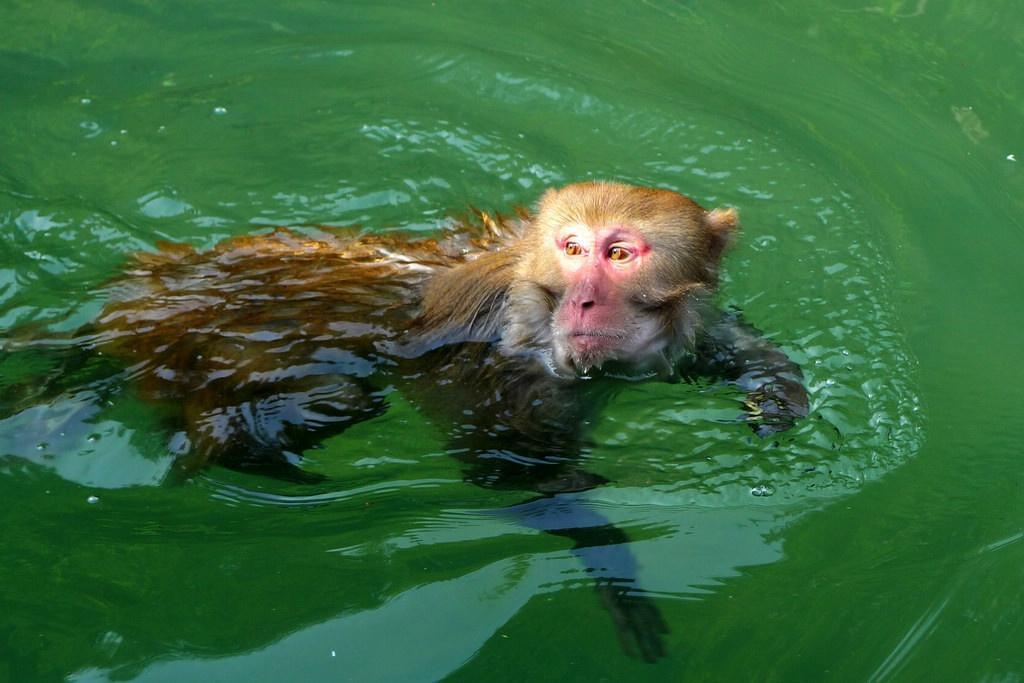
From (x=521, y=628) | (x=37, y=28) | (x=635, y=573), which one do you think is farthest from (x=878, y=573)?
(x=37, y=28)

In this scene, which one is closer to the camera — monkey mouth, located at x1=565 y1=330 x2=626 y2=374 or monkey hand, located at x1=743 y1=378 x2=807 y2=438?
monkey mouth, located at x1=565 y1=330 x2=626 y2=374

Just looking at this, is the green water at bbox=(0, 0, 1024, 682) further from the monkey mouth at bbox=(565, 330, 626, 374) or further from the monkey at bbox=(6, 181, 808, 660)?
the monkey mouth at bbox=(565, 330, 626, 374)

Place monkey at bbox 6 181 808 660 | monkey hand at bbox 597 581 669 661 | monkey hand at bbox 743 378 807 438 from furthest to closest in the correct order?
monkey hand at bbox 743 378 807 438 → monkey at bbox 6 181 808 660 → monkey hand at bbox 597 581 669 661

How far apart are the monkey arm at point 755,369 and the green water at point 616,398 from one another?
0.12 m

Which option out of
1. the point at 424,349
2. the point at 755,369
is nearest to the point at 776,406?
the point at 755,369

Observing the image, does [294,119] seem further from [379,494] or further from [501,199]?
[379,494]

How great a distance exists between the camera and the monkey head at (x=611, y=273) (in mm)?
4586

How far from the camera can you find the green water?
14.7ft

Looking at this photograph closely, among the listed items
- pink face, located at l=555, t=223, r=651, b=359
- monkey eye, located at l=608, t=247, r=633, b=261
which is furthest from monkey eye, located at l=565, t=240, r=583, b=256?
monkey eye, located at l=608, t=247, r=633, b=261

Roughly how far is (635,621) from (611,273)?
54.1 inches

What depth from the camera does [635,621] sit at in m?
4.50

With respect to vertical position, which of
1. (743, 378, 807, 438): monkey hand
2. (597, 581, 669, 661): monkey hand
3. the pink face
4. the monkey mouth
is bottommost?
(597, 581, 669, 661): monkey hand

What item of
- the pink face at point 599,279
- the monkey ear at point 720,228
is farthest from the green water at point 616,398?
the pink face at point 599,279

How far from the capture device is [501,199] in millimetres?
6582
